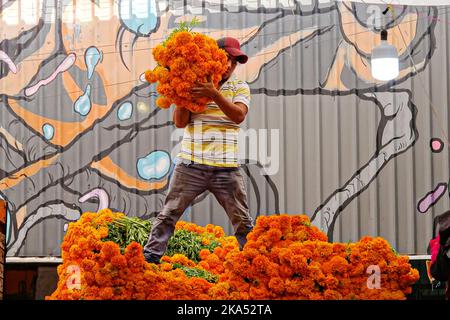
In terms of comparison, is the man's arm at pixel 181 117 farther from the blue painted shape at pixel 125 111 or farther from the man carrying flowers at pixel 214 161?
the blue painted shape at pixel 125 111

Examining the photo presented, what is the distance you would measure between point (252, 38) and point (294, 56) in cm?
17

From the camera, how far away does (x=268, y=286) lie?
278cm

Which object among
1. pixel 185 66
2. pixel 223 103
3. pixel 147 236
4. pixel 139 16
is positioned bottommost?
pixel 147 236

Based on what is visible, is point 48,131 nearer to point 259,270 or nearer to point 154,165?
point 154,165

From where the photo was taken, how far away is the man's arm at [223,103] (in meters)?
2.81

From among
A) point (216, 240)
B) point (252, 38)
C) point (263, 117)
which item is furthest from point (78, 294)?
point (252, 38)

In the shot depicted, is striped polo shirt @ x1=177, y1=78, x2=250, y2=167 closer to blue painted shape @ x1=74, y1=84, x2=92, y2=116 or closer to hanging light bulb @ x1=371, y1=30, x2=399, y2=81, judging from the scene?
blue painted shape @ x1=74, y1=84, x2=92, y2=116

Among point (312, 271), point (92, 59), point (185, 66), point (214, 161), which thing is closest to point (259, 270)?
point (312, 271)

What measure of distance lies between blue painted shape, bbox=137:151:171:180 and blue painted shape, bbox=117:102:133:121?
0.16 meters

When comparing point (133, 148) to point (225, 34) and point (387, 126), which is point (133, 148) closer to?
point (225, 34)

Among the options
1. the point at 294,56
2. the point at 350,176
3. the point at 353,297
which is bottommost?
the point at 353,297

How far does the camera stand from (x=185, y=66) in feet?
9.12

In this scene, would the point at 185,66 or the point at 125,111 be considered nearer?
the point at 185,66

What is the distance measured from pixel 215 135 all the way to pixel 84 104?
50cm
